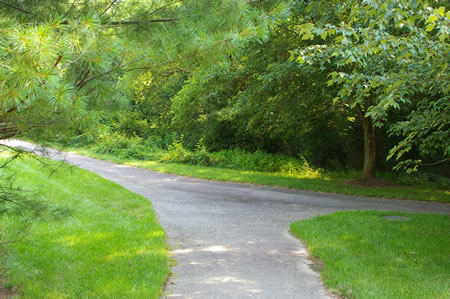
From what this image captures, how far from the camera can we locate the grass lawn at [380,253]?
17.9 feet

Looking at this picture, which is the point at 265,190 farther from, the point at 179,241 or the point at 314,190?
the point at 179,241

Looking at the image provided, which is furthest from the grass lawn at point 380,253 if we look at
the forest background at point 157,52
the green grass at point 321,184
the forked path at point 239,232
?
the green grass at point 321,184

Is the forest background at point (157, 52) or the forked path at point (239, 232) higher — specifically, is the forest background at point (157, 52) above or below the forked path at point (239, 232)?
above

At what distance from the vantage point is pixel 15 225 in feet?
23.4

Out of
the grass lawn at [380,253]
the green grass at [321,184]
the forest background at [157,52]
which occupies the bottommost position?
the grass lawn at [380,253]

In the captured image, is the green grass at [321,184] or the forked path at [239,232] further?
the green grass at [321,184]

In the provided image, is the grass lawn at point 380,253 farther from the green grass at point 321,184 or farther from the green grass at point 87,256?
the green grass at point 321,184

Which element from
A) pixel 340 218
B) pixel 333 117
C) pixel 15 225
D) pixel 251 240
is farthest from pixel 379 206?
pixel 15 225

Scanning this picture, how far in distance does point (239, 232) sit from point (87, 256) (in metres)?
3.43

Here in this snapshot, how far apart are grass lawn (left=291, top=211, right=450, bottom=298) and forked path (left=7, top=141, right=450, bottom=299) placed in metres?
0.37

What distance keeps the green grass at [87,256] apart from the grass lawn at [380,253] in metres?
2.64

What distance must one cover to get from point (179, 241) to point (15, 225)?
9.62 ft

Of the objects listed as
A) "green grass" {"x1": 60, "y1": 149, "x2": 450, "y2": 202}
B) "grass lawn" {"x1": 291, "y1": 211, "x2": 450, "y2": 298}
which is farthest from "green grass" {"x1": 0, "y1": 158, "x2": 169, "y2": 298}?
"green grass" {"x1": 60, "y1": 149, "x2": 450, "y2": 202}

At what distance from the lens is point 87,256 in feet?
20.8
